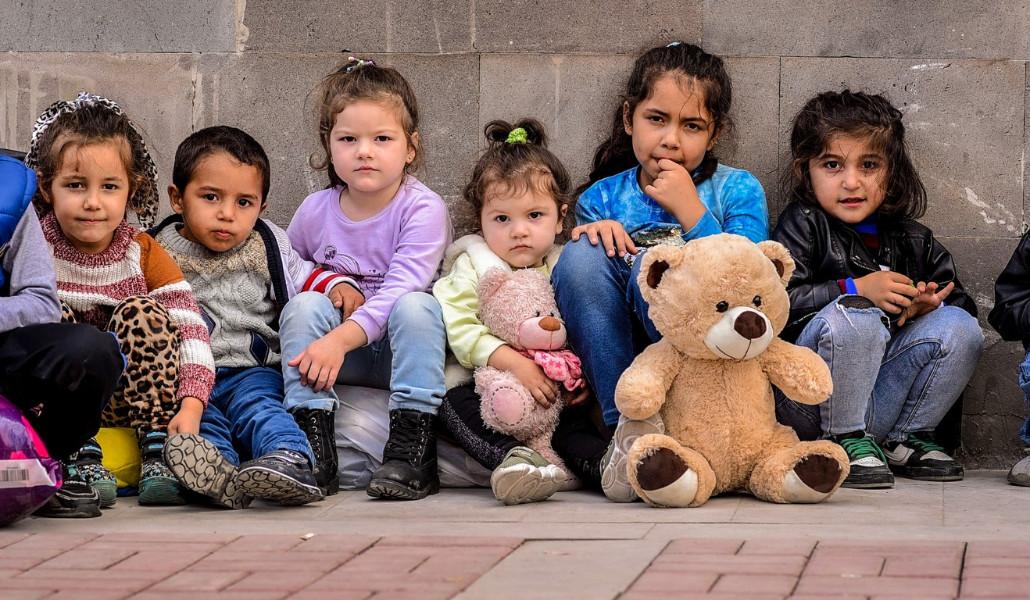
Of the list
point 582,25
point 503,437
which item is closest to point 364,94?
point 582,25

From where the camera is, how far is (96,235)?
437 cm

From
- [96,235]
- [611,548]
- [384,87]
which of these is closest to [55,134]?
[96,235]

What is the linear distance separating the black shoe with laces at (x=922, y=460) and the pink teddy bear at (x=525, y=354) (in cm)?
110

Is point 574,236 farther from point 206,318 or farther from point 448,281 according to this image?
Answer: point 206,318

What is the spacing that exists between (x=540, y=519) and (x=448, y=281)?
1063 millimetres

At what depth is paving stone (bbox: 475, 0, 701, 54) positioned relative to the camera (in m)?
5.27

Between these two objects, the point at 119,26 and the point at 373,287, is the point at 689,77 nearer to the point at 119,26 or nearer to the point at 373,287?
the point at 373,287

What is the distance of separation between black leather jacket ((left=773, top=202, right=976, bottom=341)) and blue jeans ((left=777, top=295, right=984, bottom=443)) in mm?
156

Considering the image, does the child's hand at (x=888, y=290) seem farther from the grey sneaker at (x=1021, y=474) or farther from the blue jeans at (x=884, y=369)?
the grey sneaker at (x=1021, y=474)

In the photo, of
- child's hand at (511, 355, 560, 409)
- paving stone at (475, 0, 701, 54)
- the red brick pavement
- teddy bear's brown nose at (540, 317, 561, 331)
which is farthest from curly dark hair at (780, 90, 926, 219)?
the red brick pavement

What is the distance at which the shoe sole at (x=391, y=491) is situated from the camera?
14.1ft

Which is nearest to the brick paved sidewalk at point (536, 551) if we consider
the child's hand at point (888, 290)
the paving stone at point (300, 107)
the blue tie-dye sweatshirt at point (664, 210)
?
the child's hand at point (888, 290)

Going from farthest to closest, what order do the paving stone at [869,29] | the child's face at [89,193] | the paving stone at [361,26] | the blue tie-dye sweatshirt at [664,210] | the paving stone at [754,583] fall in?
the paving stone at [361,26], the paving stone at [869,29], the blue tie-dye sweatshirt at [664,210], the child's face at [89,193], the paving stone at [754,583]

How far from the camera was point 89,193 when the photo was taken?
14.4 feet
